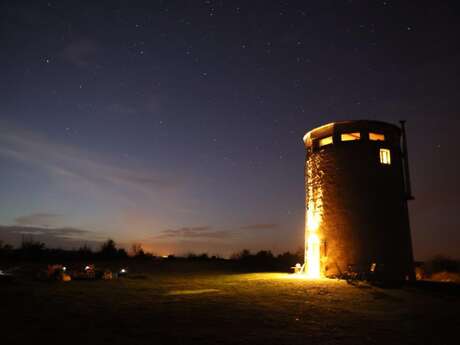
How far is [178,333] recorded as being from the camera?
22.2 feet

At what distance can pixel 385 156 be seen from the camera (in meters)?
19.7

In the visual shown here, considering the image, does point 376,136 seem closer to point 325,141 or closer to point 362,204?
point 325,141

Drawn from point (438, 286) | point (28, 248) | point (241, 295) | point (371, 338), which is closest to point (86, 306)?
point (241, 295)

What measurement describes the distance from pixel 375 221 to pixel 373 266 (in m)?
2.32

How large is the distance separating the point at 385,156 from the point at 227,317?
48.8ft

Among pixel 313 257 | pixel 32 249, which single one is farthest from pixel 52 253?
pixel 313 257

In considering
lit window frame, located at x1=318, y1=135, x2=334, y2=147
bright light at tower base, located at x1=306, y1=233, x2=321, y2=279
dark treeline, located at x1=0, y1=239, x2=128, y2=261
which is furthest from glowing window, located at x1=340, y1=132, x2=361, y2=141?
dark treeline, located at x1=0, y1=239, x2=128, y2=261

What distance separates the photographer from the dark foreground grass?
6465mm

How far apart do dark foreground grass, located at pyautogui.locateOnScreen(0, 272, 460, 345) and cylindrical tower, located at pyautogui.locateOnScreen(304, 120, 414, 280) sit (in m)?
5.70

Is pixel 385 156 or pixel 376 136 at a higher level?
pixel 376 136

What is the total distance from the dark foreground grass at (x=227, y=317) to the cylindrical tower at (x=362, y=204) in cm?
570

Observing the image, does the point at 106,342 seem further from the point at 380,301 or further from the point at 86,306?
the point at 380,301

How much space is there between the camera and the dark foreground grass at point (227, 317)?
255 inches

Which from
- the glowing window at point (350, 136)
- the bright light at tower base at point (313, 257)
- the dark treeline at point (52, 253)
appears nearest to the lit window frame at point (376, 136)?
the glowing window at point (350, 136)
